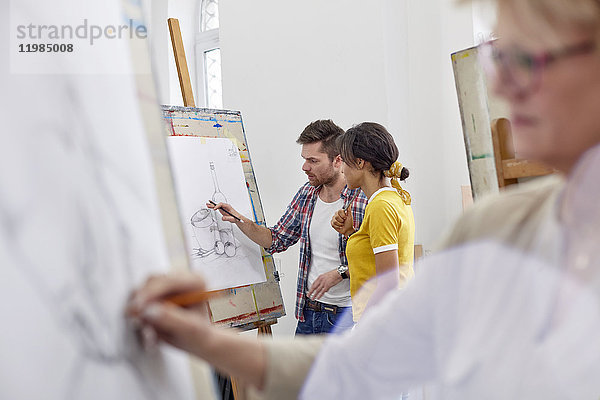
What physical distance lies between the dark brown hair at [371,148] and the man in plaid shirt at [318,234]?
0.73ft

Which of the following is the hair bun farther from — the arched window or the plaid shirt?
the arched window

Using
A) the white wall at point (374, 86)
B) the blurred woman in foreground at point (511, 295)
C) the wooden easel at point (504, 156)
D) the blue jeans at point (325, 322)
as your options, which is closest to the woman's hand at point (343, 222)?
the blue jeans at point (325, 322)

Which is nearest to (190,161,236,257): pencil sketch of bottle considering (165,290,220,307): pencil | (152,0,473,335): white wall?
(152,0,473,335): white wall

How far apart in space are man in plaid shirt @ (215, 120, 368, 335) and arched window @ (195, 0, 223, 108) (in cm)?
203

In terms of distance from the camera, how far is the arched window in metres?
4.23

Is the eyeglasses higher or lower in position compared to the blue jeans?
higher

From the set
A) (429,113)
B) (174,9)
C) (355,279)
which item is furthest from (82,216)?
(174,9)

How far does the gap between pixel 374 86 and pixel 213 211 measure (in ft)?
3.52

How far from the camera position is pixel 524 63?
1.92 ft

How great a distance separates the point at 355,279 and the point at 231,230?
0.58m

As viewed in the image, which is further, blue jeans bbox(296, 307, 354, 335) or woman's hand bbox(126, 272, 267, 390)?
blue jeans bbox(296, 307, 354, 335)

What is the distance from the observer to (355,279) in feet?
6.09

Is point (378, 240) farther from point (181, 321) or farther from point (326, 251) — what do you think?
point (181, 321)

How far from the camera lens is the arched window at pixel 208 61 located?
4230mm
